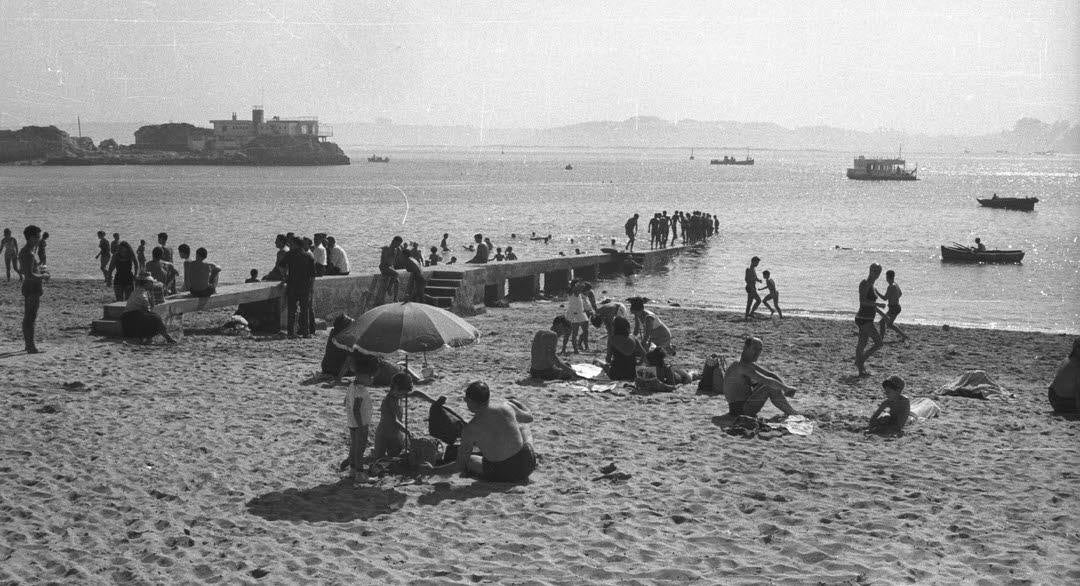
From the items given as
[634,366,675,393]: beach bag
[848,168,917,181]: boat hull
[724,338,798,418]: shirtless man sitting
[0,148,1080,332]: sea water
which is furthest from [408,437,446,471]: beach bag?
[848,168,917,181]: boat hull

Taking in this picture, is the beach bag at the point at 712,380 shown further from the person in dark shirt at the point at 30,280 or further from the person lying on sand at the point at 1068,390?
the person in dark shirt at the point at 30,280

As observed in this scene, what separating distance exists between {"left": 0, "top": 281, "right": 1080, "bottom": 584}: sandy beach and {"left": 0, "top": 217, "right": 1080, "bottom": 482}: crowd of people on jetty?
0.25m

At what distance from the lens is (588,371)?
12070mm

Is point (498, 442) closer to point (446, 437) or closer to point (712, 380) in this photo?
point (446, 437)

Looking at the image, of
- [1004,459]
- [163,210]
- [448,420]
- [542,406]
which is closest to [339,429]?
[448,420]

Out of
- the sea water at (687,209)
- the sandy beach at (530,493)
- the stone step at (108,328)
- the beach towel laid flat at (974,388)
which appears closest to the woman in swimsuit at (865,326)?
the beach towel laid flat at (974,388)

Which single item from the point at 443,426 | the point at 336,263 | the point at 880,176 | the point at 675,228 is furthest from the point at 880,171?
the point at 443,426

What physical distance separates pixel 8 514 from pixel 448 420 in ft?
10.8

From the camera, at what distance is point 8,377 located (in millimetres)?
10664

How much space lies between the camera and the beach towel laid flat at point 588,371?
39.2ft

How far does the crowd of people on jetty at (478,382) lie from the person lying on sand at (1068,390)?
0.4 inches

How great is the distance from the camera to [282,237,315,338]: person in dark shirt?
14305mm

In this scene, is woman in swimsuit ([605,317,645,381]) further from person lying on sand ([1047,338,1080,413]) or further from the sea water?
the sea water

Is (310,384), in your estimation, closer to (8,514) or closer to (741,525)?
(8,514)
